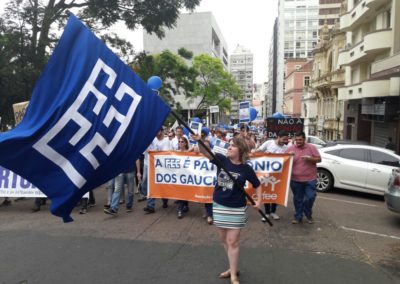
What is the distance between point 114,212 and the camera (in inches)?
296

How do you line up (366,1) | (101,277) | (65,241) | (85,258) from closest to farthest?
(101,277)
(85,258)
(65,241)
(366,1)

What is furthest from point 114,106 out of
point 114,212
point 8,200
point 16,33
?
point 16,33

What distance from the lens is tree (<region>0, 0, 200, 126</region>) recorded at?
15008 mm

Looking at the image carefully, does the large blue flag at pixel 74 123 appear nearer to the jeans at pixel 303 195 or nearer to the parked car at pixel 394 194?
the jeans at pixel 303 195

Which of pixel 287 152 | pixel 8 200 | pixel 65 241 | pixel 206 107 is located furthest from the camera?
pixel 206 107

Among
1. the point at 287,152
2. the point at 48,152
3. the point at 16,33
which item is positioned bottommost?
the point at 287,152

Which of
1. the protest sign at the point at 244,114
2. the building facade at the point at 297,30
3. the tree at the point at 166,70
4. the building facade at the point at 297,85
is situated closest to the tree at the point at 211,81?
the tree at the point at 166,70

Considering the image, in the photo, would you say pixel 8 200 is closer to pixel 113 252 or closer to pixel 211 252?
pixel 113 252

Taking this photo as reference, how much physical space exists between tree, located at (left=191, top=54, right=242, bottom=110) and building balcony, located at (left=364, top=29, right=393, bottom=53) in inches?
1073

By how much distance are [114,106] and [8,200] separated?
21.6ft

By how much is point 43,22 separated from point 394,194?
46.4 feet

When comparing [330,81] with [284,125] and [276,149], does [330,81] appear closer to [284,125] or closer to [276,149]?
[284,125]

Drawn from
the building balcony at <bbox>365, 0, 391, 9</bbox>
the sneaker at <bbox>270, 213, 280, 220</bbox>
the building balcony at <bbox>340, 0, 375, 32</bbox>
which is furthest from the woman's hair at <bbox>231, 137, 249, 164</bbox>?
the building balcony at <bbox>340, 0, 375, 32</bbox>

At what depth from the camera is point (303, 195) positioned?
7188 mm
